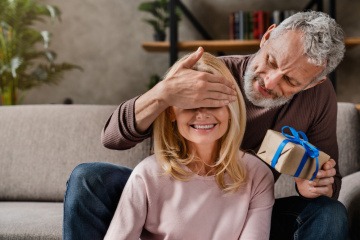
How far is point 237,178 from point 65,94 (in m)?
2.67

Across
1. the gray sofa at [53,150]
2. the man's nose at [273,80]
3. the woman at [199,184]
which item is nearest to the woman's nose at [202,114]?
the woman at [199,184]

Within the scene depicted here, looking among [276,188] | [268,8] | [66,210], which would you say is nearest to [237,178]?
[66,210]

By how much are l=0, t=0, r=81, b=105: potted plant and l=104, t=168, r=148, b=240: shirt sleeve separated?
203 cm

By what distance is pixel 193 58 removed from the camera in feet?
4.92

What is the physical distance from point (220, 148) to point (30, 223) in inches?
28.4

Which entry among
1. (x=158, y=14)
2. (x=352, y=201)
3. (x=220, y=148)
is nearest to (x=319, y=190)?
(x=220, y=148)

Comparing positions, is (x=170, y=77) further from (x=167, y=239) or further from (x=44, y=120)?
(x=44, y=120)

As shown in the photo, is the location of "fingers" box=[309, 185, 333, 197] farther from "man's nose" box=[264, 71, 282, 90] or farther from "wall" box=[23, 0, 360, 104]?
"wall" box=[23, 0, 360, 104]

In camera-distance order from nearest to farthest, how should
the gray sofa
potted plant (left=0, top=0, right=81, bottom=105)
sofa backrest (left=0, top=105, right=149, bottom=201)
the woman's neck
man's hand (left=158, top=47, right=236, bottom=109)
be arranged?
man's hand (left=158, top=47, right=236, bottom=109) < the woman's neck < the gray sofa < sofa backrest (left=0, top=105, right=149, bottom=201) < potted plant (left=0, top=0, right=81, bottom=105)

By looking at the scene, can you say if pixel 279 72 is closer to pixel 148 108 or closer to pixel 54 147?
pixel 148 108

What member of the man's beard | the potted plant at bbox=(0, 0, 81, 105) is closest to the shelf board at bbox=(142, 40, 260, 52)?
the potted plant at bbox=(0, 0, 81, 105)

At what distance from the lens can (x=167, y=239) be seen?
1479 millimetres

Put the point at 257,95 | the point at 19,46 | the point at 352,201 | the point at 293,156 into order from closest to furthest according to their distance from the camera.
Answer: the point at 293,156
the point at 257,95
the point at 352,201
the point at 19,46

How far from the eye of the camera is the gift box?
136 cm
